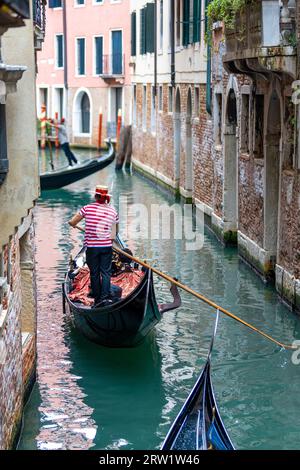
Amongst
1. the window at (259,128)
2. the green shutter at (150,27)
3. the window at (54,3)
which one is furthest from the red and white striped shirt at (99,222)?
the window at (54,3)

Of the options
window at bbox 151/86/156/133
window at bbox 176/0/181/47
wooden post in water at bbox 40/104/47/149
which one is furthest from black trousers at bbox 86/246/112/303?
wooden post in water at bbox 40/104/47/149

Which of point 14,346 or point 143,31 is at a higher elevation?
point 143,31

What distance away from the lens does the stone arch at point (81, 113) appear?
2695cm

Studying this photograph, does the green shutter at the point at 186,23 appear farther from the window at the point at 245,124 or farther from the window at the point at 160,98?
the window at the point at 245,124

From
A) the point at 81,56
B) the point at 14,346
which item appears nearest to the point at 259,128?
the point at 14,346

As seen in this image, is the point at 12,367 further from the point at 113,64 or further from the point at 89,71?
the point at 89,71

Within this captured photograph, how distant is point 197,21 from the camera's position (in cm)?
1348

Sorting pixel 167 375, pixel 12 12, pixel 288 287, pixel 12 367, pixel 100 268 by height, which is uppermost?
pixel 12 12

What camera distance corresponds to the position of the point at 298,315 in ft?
25.6

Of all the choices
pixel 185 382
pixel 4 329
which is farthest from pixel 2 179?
pixel 185 382

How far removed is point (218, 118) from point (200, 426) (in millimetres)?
8108

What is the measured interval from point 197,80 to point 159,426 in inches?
347

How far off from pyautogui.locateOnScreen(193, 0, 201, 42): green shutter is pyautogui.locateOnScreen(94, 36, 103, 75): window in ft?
40.6

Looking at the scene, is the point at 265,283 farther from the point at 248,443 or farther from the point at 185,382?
the point at 248,443
